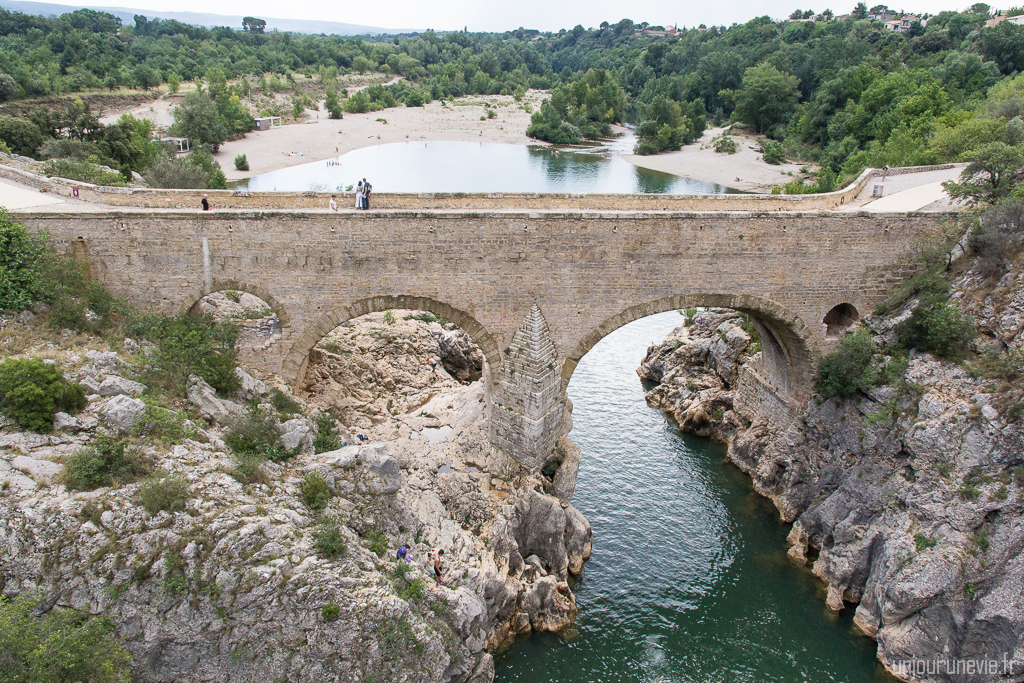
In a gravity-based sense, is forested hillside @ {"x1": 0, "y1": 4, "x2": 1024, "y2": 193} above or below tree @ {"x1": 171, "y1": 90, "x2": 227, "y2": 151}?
above

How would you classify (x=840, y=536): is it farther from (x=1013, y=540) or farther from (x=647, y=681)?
(x=647, y=681)

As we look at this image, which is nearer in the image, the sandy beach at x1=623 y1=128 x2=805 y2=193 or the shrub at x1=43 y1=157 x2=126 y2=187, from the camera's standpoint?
the shrub at x1=43 y1=157 x2=126 y2=187

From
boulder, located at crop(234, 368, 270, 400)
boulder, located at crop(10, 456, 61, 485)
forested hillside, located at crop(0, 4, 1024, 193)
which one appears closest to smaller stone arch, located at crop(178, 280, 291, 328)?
boulder, located at crop(234, 368, 270, 400)

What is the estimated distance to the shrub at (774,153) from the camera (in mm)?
51938

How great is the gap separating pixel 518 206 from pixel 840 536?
11303 millimetres

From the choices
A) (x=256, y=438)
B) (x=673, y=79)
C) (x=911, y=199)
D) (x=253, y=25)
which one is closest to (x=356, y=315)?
(x=256, y=438)

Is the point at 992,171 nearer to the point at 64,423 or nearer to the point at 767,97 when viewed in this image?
the point at 64,423

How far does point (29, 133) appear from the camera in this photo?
2891 cm

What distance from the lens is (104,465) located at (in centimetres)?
971

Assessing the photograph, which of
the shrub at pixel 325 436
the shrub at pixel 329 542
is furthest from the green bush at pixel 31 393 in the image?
the shrub at pixel 329 542

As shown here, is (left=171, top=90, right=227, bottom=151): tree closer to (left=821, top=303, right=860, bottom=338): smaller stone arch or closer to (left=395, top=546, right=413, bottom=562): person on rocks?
(left=395, top=546, right=413, bottom=562): person on rocks

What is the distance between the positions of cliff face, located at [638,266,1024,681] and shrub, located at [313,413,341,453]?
1146 centimetres

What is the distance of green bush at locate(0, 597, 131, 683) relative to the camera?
819 centimetres

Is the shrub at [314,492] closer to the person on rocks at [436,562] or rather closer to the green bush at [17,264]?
the person on rocks at [436,562]
